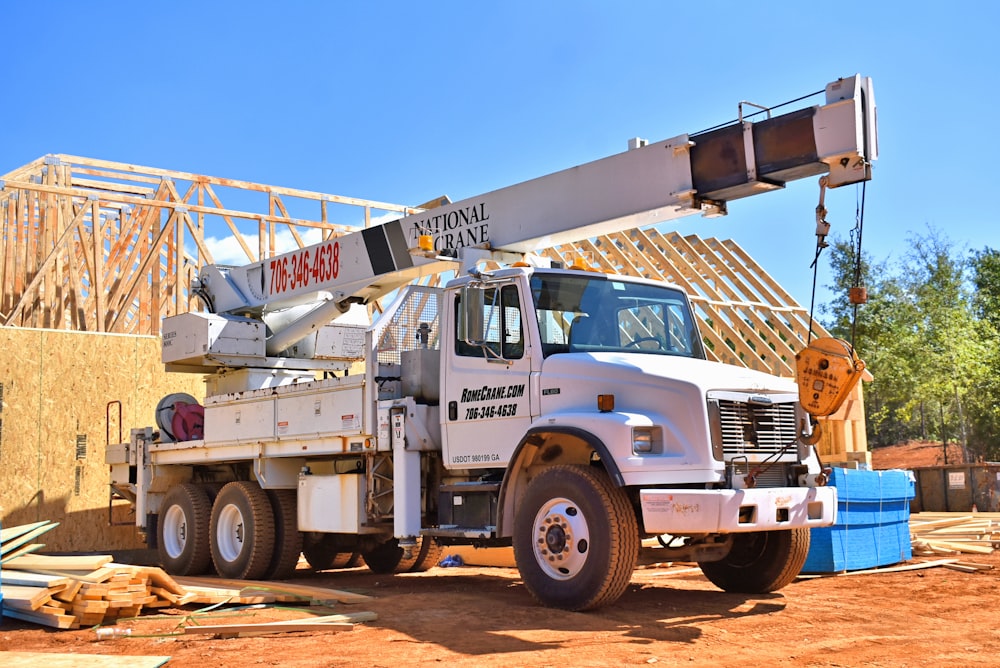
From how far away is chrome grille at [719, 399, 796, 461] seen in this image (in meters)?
7.71

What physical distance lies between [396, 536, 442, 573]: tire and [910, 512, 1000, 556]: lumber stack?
568 cm

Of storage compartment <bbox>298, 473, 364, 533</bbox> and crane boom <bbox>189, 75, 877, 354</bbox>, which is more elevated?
crane boom <bbox>189, 75, 877, 354</bbox>

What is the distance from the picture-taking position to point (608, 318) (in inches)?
337

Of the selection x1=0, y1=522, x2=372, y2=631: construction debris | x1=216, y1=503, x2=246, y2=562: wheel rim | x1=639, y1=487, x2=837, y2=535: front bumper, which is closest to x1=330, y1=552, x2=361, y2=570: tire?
x1=216, y1=503, x2=246, y2=562: wheel rim

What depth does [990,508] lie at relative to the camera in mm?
20172

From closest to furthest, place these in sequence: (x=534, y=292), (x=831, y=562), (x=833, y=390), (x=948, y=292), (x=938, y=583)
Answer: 1. (x=833, y=390)
2. (x=534, y=292)
3. (x=938, y=583)
4. (x=831, y=562)
5. (x=948, y=292)

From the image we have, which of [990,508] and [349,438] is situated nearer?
[349,438]

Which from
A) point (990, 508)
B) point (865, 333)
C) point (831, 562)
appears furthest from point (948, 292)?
point (831, 562)

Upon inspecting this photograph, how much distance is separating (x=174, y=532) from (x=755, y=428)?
7413 mm

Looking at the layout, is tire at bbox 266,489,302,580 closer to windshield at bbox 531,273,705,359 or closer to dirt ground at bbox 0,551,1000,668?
dirt ground at bbox 0,551,1000,668

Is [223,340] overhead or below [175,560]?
overhead

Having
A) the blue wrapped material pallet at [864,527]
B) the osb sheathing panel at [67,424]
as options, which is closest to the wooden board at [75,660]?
the blue wrapped material pallet at [864,527]

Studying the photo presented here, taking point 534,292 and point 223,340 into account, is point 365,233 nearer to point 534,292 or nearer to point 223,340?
point 223,340

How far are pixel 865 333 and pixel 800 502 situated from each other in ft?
91.3
